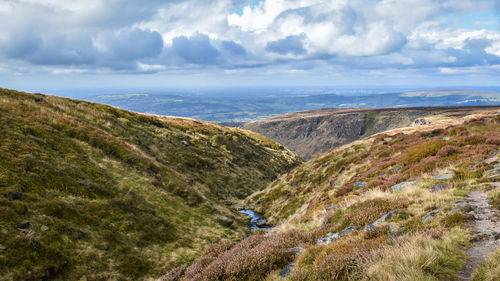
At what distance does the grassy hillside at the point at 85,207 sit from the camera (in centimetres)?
1321

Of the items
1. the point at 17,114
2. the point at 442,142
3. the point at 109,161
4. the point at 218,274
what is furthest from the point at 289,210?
the point at 17,114

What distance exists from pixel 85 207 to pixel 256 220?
20390mm

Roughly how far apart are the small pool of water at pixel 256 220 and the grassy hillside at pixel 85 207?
1.51m

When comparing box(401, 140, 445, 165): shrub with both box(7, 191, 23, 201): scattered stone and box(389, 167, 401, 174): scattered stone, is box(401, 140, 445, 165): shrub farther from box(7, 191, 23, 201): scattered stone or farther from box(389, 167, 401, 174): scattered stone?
box(7, 191, 23, 201): scattered stone

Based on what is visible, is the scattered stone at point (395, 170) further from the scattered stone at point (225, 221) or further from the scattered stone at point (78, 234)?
the scattered stone at point (78, 234)

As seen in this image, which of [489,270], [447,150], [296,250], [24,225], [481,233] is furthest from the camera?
[447,150]

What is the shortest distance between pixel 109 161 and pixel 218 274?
22299 mm

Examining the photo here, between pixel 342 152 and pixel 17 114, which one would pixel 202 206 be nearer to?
pixel 17 114

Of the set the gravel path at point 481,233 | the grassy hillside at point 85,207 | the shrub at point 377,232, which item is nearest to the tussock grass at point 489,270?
the gravel path at point 481,233

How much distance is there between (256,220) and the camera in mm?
33344

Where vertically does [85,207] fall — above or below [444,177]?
below

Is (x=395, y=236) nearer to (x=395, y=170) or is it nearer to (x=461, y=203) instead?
(x=461, y=203)

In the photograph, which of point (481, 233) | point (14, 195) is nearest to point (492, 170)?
point (481, 233)

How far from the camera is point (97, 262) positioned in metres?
14.4
